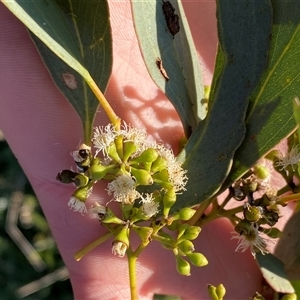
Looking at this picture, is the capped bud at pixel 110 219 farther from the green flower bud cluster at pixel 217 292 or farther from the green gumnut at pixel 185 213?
the green flower bud cluster at pixel 217 292

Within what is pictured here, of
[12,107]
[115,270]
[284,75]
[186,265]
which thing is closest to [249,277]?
[115,270]

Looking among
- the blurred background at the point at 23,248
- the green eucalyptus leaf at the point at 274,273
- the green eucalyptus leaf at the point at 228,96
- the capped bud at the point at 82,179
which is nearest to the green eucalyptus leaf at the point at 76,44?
the capped bud at the point at 82,179

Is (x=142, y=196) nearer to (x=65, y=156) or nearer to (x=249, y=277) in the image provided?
(x=65, y=156)

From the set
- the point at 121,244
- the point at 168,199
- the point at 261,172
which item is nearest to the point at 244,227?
the point at 261,172

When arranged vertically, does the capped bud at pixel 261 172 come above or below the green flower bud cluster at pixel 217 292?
above

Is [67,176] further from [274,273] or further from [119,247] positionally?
[274,273]

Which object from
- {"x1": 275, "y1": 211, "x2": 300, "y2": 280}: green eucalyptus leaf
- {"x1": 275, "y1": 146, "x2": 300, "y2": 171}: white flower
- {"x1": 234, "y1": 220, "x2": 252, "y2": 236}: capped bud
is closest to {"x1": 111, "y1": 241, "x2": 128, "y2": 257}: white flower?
{"x1": 234, "y1": 220, "x2": 252, "y2": 236}: capped bud

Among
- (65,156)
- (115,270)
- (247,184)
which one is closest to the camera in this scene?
(247,184)
